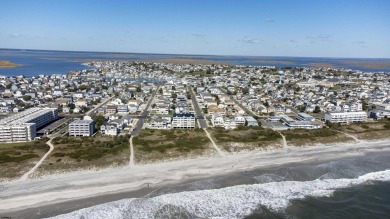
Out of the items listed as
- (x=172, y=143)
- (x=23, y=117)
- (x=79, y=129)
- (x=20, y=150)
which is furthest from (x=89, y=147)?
(x=23, y=117)

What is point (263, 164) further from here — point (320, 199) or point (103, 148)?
point (103, 148)

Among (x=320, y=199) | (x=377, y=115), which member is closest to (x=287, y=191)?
(x=320, y=199)

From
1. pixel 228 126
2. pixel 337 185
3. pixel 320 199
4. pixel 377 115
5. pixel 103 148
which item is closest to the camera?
pixel 320 199

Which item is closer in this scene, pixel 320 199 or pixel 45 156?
pixel 320 199

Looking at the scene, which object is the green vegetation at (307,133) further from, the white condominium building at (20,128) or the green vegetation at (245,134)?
the white condominium building at (20,128)

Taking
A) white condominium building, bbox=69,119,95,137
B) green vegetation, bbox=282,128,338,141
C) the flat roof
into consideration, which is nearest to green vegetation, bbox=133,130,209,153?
white condominium building, bbox=69,119,95,137

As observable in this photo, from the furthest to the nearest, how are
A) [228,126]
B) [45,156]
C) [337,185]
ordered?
[228,126], [45,156], [337,185]

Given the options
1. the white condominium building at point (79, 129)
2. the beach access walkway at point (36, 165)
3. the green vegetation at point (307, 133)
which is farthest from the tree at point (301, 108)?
the beach access walkway at point (36, 165)
